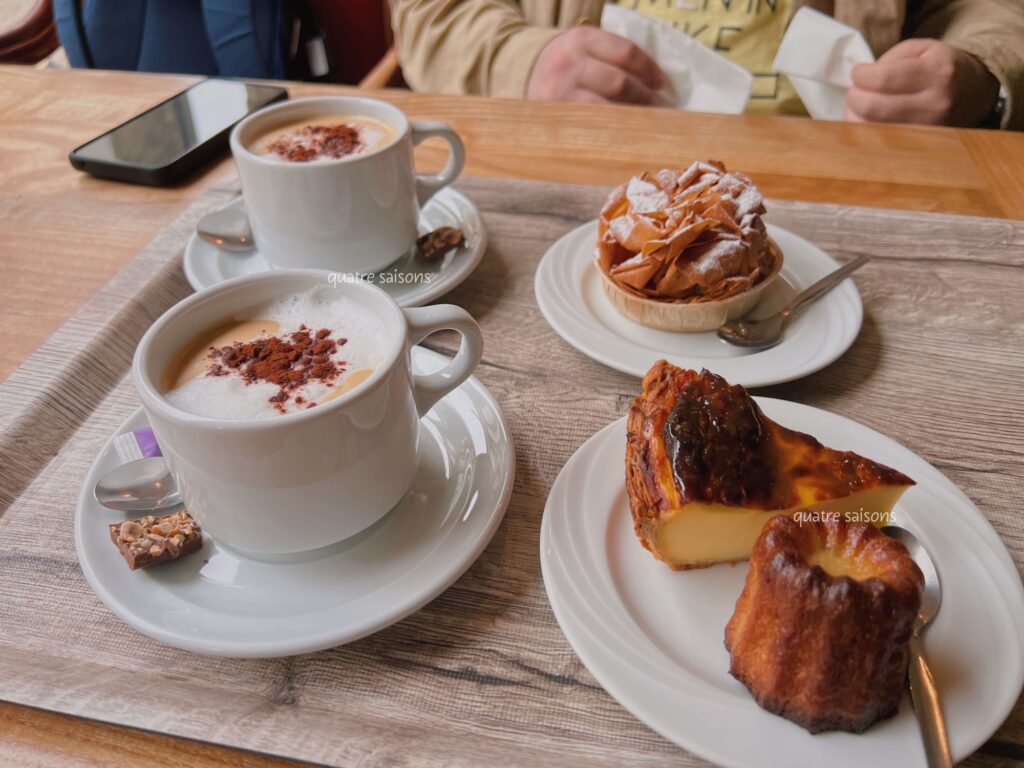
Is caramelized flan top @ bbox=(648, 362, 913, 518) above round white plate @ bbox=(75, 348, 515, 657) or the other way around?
above

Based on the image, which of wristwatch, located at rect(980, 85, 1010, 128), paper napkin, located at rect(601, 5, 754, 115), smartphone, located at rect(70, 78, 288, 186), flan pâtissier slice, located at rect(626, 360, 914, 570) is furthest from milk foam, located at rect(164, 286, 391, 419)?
wristwatch, located at rect(980, 85, 1010, 128)

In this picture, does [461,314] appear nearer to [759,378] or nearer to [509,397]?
[509,397]

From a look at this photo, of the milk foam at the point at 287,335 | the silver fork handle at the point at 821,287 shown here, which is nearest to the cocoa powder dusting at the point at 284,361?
the milk foam at the point at 287,335

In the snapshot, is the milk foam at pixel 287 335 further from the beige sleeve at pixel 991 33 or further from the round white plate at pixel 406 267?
the beige sleeve at pixel 991 33

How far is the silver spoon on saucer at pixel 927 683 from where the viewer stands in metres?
0.50

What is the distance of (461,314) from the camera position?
27.7 inches

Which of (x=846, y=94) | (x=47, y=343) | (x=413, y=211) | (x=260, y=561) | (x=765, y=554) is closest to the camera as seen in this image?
(x=765, y=554)

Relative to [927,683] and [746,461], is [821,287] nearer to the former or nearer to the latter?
[746,461]

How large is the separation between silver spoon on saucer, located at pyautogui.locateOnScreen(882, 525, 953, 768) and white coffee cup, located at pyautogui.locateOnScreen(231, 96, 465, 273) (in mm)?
725

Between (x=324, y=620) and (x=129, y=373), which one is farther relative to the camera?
(x=129, y=373)

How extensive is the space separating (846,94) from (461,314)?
124 cm

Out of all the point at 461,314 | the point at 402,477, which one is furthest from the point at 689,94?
the point at 402,477

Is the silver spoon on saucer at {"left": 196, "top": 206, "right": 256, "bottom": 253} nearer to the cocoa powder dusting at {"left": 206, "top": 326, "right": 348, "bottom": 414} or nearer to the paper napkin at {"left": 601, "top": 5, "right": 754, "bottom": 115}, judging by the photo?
the cocoa powder dusting at {"left": 206, "top": 326, "right": 348, "bottom": 414}

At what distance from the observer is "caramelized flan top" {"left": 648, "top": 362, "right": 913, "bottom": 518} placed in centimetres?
64
